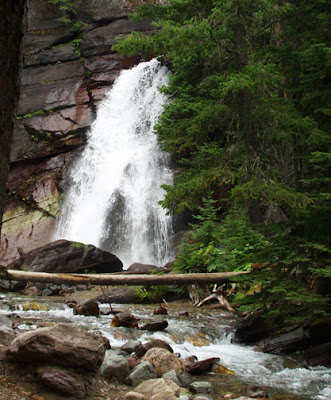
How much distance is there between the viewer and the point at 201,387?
410 centimetres

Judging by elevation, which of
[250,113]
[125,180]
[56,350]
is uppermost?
[250,113]

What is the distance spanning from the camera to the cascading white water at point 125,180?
60.4 feet

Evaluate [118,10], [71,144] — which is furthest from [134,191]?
[118,10]

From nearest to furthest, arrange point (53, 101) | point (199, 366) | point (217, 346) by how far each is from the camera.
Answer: point (199, 366) → point (217, 346) → point (53, 101)

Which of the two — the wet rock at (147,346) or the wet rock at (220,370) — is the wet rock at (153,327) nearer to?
the wet rock at (147,346)

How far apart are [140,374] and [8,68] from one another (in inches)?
139

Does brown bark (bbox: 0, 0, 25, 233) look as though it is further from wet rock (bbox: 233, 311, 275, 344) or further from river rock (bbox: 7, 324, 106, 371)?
wet rock (bbox: 233, 311, 275, 344)

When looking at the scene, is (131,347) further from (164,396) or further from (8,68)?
(8,68)

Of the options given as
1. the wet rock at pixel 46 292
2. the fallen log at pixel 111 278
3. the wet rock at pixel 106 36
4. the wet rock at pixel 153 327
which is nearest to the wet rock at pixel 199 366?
the fallen log at pixel 111 278

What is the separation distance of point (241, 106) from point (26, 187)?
16.7 m

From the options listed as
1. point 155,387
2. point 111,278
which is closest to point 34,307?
point 111,278

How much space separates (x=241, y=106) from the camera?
9.52 metres

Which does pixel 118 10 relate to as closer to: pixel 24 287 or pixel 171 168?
pixel 171 168

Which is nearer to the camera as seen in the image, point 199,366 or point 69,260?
point 199,366
